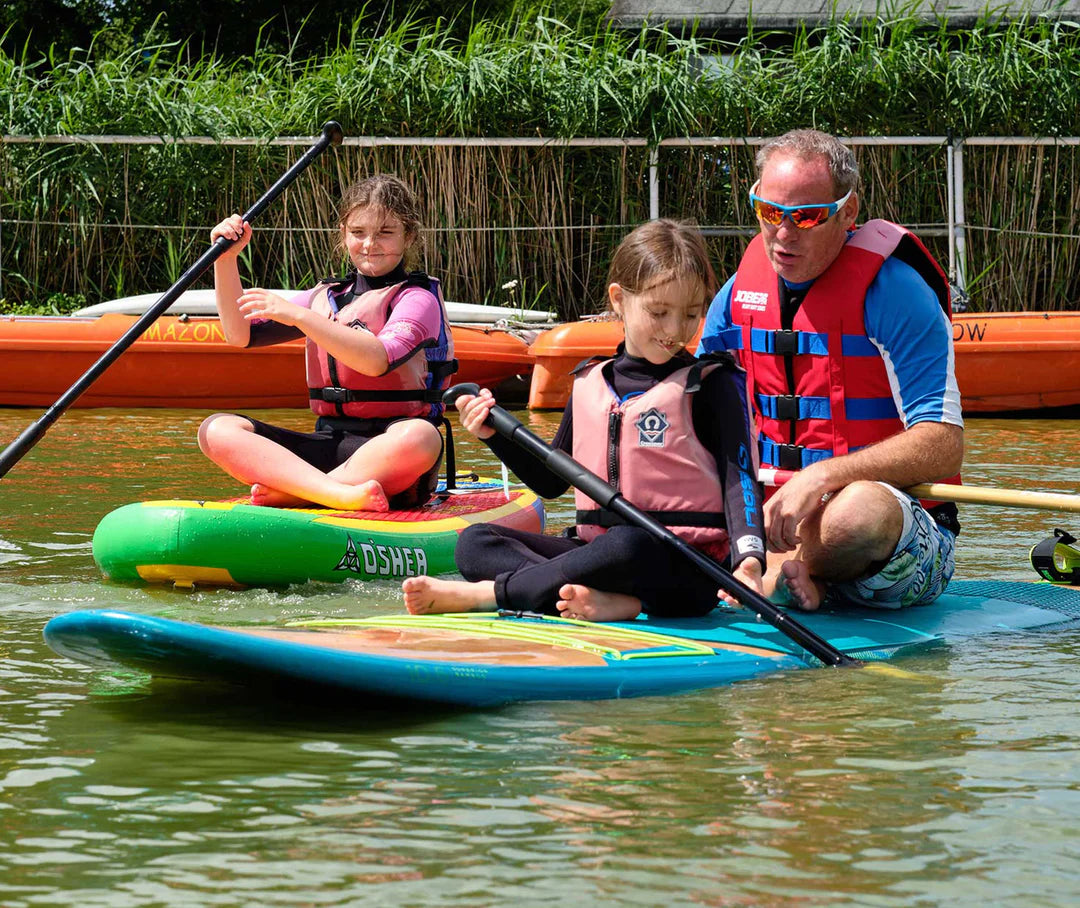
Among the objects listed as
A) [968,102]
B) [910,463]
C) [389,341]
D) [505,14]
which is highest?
[505,14]

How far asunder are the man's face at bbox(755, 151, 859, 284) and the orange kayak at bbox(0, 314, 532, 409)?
585cm

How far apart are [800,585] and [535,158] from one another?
24.8 feet

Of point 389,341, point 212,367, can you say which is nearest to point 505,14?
point 212,367

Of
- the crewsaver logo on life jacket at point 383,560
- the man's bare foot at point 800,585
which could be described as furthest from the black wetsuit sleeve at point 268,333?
the man's bare foot at point 800,585

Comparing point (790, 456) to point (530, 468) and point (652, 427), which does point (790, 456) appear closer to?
point (652, 427)

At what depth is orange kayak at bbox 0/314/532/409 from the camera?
9.65 meters

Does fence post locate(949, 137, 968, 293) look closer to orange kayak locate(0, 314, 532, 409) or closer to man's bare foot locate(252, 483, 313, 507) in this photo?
orange kayak locate(0, 314, 532, 409)

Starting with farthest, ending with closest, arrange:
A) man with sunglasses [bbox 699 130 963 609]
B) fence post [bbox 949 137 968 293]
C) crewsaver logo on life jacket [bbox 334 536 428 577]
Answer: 1. fence post [bbox 949 137 968 293]
2. crewsaver logo on life jacket [bbox 334 536 428 577]
3. man with sunglasses [bbox 699 130 963 609]

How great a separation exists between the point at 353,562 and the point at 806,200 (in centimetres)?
168

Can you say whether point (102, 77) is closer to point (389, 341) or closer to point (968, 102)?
point (968, 102)

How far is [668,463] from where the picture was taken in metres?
3.55

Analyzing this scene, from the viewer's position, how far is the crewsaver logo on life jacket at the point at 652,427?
3533 mm

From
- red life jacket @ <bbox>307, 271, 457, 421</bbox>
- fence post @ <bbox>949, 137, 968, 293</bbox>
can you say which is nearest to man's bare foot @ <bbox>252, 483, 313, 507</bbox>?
red life jacket @ <bbox>307, 271, 457, 421</bbox>

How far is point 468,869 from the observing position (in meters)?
2.31
